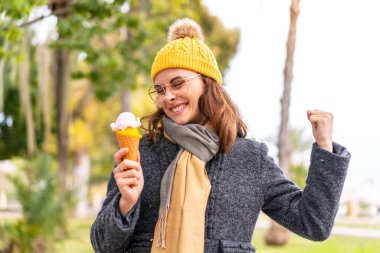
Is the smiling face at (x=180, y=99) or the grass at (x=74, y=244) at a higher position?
the smiling face at (x=180, y=99)

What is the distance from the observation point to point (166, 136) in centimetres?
218

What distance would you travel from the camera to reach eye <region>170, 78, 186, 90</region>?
7.00 ft

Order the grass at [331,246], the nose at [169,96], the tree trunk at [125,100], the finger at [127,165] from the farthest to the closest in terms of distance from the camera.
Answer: the tree trunk at [125,100] → the grass at [331,246] → the nose at [169,96] → the finger at [127,165]

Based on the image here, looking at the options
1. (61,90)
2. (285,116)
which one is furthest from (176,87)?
(61,90)

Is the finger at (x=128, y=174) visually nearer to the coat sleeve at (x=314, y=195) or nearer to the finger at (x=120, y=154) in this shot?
the finger at (x=120, y=154)

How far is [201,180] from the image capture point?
2021 mm

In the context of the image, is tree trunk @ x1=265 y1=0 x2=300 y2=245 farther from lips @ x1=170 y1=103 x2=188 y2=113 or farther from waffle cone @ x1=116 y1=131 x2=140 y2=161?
waffle cone @ x1=116 y1=131 x2=140 y2=161

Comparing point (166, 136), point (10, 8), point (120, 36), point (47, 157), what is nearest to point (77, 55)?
point (120, 36)

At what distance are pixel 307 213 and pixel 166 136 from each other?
1.71ft

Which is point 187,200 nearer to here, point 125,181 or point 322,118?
point 125,181

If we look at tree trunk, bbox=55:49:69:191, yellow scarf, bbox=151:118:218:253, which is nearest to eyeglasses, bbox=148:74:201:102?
yellow scarf, bbox=151:118:218:253

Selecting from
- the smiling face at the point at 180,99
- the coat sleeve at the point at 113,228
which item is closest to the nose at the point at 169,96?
the smiling face at the point at 180,99

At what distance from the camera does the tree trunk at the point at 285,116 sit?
8.98 meters

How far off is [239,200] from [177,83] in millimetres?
430
